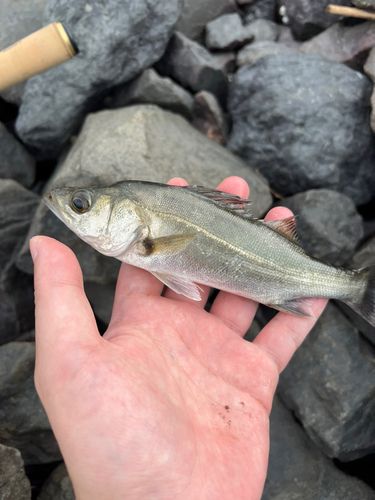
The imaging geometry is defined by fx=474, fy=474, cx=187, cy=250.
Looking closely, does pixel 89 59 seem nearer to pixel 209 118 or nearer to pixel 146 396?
pixel 209 118

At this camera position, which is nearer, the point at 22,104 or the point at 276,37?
the point at 22,104

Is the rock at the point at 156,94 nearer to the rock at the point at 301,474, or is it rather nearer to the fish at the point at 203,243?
the fish at the point at 203,243

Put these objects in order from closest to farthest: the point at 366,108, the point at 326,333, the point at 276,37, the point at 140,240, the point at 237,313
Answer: the point at 140,240 < the point at 237,313 < the point at 326,333 < the point at 366,108 < the point at 276,37

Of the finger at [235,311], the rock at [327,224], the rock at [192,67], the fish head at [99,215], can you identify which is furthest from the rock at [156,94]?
the finger at [235,311]

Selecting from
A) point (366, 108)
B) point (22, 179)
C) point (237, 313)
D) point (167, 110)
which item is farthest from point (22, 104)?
point (366, 108)

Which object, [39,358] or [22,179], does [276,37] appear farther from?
[39,358]

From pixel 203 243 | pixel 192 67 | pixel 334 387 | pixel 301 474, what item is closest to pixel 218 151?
pixel 192 67
